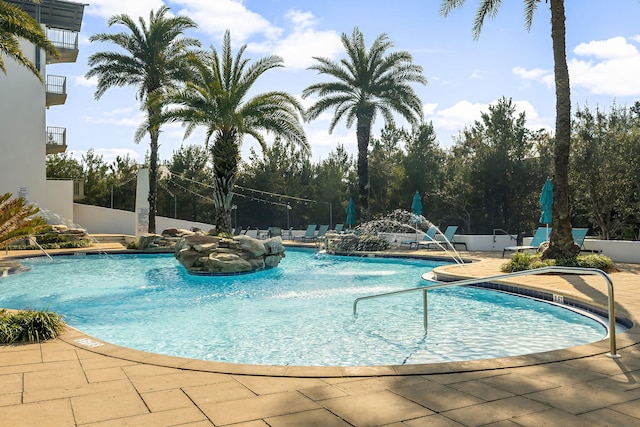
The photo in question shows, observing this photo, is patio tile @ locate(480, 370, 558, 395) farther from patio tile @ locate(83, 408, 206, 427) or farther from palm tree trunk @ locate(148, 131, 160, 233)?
palm tree trunk @ locate(148, 131, 160, 233)

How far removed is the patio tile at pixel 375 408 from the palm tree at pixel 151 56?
21755mm

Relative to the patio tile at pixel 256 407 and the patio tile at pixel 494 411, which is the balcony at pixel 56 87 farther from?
the patio tile at pixel 494 411

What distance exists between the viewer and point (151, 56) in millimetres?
23734

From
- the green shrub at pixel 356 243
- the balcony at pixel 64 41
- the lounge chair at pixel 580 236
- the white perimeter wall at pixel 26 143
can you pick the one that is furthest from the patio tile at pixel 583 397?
the balcony at pixel 64 41

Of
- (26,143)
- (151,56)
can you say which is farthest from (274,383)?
(26,143)

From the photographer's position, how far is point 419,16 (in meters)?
11.2

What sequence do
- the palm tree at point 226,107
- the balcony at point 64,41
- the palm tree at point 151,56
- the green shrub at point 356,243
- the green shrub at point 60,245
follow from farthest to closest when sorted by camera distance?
1. the balcony at point 64,41
2. the palm tree at point 151,56
3. the green shrub at point 60,245
4. the green shrub at point 356,243
5. the palm tree at point 226,107

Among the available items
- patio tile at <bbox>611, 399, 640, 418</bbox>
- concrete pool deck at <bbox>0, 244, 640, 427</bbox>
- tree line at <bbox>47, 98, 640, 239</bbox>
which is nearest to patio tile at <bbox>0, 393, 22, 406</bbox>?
concrete pool deck at <bbox>0, 244, 640, 427</bbox>

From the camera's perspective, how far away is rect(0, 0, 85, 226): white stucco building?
25906mm

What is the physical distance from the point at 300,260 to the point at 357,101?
10.0m

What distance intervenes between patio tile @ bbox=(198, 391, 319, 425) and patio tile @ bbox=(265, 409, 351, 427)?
7 cm

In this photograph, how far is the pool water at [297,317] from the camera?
20.5ft

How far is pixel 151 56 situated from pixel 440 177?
16.6 metres

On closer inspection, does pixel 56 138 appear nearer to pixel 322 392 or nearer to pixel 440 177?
pixel 440 177
